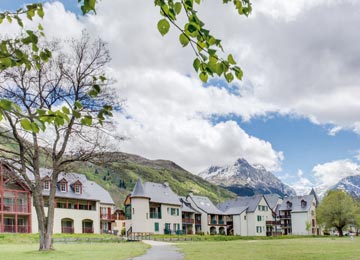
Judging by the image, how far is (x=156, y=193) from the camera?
78.8 metres

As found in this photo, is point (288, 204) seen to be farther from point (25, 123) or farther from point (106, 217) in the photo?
point (25, 123)

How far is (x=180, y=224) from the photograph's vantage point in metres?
82.1

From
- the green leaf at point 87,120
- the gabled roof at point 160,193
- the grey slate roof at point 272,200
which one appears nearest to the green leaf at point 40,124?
the green leaf at point 87,120

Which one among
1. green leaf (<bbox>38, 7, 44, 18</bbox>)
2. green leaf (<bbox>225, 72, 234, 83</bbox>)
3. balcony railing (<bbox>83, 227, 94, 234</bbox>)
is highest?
green leaf (<bbox>38, 7, 44, 18</bbox>)

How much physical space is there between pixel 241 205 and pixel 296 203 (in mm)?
17308

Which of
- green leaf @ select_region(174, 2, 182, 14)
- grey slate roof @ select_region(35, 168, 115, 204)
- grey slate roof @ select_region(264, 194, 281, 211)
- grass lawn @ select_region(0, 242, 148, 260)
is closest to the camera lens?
green leaf @ select_region(174, 2, 182, 14)

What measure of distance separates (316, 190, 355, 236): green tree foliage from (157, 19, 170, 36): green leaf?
86.8 m

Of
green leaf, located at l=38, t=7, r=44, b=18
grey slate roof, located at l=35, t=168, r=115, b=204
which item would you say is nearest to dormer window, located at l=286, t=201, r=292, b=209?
grey slate roof, located at l=35, t=168, r=115, b=204

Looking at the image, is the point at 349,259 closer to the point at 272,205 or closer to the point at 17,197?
the point at 17,197

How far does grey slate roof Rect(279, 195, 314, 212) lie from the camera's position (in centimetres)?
10575

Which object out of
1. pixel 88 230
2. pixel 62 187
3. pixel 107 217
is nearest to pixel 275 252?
pixel 62 187

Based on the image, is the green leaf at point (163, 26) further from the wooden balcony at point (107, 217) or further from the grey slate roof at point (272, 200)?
the grey slate roof at point (272, 200)

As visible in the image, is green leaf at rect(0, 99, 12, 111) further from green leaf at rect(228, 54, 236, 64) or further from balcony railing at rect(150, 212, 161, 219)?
balcony railing at rect(150, 212, 161, 219)

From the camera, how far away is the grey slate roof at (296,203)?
347 feet
